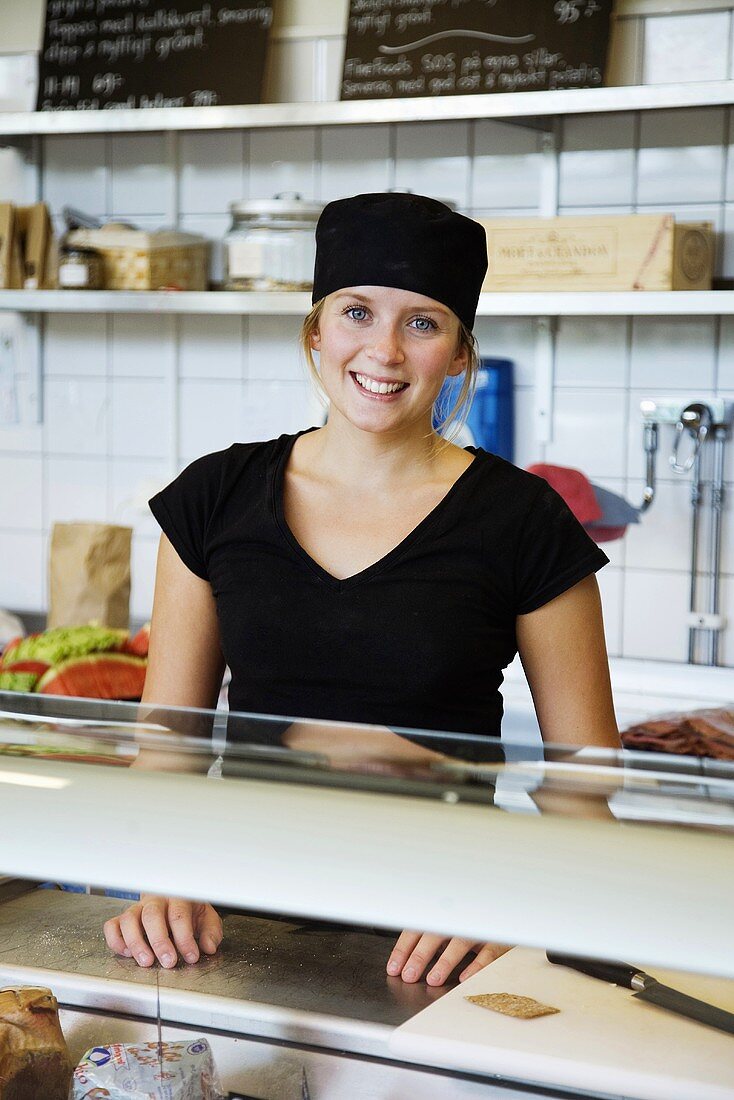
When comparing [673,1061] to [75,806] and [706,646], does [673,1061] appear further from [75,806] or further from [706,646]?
[706,646]

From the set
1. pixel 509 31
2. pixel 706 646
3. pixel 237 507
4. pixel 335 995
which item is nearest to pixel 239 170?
pixel 509 31

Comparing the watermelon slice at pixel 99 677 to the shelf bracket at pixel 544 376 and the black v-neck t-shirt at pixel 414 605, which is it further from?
the shelf bracket at pixel 544 376

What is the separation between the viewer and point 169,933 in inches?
24.0

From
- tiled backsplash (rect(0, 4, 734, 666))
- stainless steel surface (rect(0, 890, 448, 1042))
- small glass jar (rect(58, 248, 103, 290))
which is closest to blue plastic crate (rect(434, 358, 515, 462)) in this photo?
tiled backsplash (rect(0, 4, 734, 666))

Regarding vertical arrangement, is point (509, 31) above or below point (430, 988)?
above

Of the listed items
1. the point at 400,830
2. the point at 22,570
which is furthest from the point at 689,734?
the point at 22,570

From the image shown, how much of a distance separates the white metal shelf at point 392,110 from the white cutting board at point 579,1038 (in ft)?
6.96

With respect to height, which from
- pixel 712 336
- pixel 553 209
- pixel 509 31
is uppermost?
pixel 509 31

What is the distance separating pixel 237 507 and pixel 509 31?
1794 millimetres

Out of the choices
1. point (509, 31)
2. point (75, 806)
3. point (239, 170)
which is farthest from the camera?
point (239, 170)

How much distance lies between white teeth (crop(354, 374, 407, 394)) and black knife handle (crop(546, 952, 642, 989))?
64 cm

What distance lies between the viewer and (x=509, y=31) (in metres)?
2.62

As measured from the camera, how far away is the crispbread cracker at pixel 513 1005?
54cm

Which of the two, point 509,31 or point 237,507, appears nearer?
point 237,507
